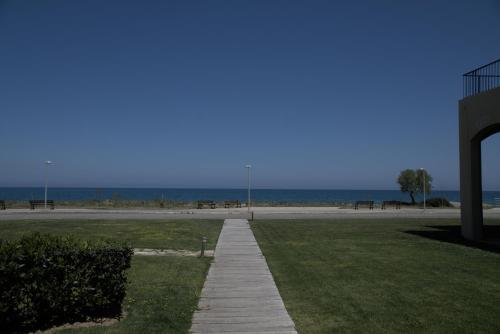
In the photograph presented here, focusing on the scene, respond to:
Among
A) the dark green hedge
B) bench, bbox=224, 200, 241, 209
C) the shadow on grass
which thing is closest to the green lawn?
the dark green hedge

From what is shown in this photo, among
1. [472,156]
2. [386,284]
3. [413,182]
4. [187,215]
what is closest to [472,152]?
[472,156]

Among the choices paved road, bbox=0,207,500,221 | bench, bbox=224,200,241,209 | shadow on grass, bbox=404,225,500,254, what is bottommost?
shadow on grass, bbox=404,225,500,254

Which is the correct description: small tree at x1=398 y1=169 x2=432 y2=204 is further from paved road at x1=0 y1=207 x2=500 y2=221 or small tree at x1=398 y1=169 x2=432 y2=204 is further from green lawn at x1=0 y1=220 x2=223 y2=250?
green lawn at x1=0 y1=220 x2=223 y2=250

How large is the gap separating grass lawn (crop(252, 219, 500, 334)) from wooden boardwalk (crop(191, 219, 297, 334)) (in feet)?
0.90

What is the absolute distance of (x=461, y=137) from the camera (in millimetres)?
17781

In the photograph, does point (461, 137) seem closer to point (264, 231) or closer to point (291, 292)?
point (264, 231)

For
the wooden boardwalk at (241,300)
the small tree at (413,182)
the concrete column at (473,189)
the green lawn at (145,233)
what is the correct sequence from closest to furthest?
the wooden boardwalk at (241,300) → the green lawn at (145,233) → the concrete column at (473,189) → the small tree at (413,182)

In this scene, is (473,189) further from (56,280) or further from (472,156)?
(56,280)

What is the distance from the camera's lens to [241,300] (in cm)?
806

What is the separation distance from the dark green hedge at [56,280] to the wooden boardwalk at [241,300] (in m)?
1.55

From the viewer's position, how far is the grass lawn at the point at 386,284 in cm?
684

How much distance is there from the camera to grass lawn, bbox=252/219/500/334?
6845 millimetres

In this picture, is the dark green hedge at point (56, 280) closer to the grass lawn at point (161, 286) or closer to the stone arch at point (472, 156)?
the grass lawn at point (161, 286)

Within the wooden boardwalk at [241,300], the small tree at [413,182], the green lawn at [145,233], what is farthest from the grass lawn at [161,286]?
the small tree at [413,182]
